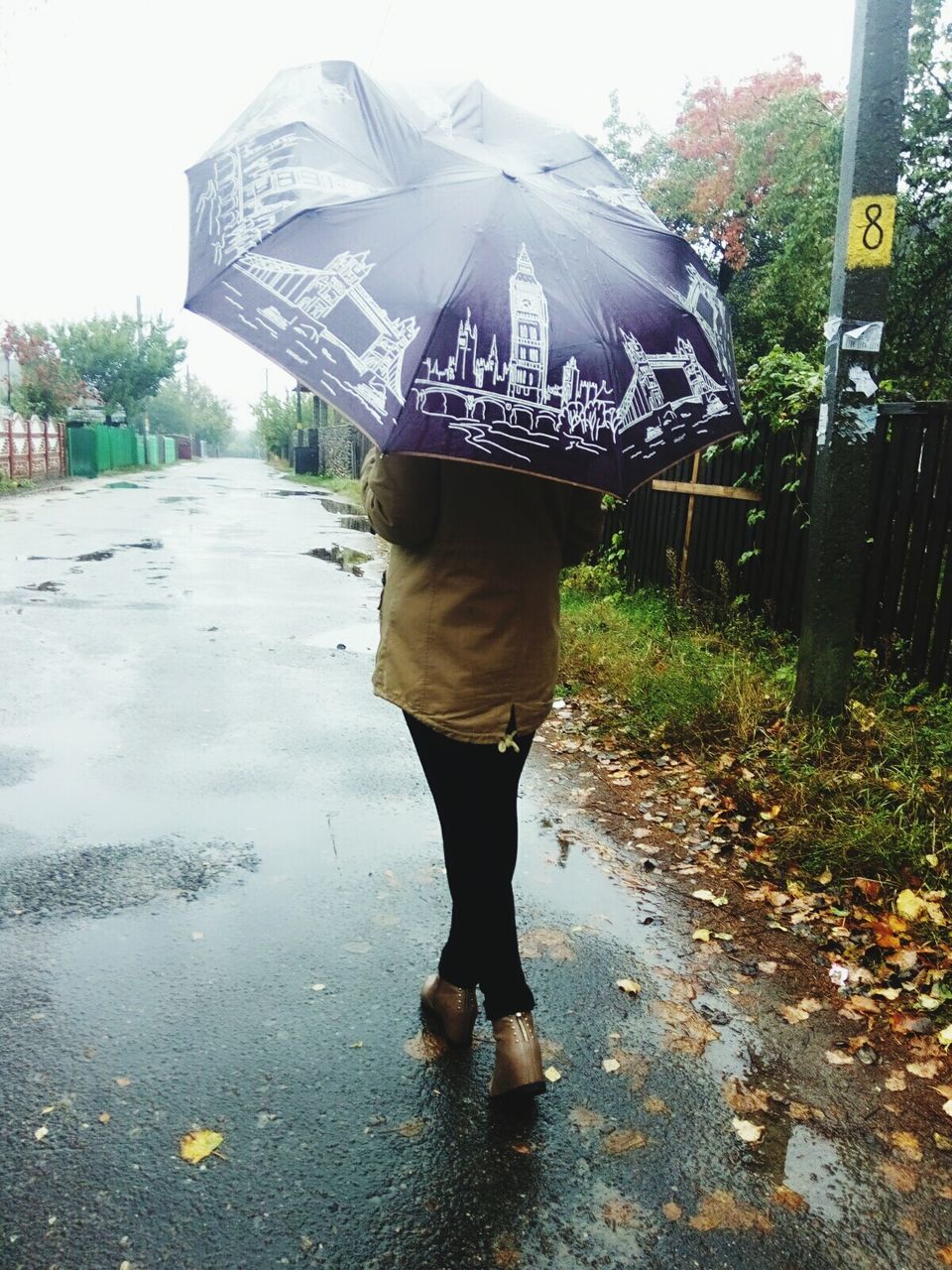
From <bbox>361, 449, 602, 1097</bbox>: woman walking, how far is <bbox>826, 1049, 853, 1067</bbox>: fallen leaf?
100 cm

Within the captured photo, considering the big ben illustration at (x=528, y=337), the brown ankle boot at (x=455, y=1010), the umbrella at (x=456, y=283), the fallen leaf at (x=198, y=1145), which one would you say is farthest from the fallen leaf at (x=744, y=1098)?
the big ben illustration at (x=528, y=337)

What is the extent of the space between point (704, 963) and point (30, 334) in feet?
132

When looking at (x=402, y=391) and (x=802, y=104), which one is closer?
(x=402, y=391)

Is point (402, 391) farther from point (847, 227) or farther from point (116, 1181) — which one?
point (847, 227)

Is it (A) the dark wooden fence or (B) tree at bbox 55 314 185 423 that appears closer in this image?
(A) the dark wooden fence

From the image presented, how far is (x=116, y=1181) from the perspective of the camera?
228 cm

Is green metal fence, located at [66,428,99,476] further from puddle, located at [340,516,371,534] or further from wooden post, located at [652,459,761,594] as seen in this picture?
wooden post, located at [652,459,761,594]

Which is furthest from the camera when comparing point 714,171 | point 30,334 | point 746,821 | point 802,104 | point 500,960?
point 30,334

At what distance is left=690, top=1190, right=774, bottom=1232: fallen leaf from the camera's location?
7.45ft

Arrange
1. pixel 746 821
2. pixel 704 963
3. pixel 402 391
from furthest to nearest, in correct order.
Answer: pixel 746 821 < pixel 704 963 < pixel 402 391

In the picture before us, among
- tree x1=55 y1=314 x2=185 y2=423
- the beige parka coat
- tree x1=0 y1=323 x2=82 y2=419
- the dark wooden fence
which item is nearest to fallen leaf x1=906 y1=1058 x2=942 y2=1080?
the beige parka coat

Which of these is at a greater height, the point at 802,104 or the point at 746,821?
the point at 802,104

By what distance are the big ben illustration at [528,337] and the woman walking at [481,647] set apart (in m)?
0.28

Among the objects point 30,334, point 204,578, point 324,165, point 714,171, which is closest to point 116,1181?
point 324,165
